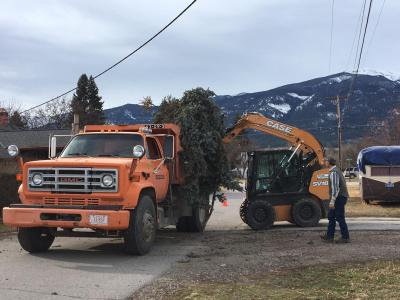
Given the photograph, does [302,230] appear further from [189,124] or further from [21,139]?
[21,139]

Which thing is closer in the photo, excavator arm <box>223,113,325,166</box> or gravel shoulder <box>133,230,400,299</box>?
gravel shoulder <box>133,230,400,299</box>

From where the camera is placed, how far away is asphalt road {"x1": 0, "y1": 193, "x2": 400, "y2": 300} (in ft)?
25.2

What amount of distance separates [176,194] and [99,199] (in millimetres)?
3540

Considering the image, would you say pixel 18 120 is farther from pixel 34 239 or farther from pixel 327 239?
pixel 327 239

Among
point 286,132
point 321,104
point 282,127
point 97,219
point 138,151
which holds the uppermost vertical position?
point 321,104

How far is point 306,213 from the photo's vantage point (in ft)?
52.7

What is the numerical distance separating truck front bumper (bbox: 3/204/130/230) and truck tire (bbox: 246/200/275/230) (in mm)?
6587

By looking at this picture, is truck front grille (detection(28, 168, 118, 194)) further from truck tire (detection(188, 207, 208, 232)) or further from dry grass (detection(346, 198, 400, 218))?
dry grass (detection(346, 198, 400, 218))

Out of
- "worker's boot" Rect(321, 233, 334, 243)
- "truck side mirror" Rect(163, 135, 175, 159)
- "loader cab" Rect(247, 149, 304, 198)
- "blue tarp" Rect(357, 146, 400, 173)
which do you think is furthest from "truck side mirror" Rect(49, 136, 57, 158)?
"blue tarp" Rect(357, 146, 400, 173)

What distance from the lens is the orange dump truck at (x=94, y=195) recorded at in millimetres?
9938

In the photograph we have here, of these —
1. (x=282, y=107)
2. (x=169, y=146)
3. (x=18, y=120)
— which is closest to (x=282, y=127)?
(x=169, y=146)

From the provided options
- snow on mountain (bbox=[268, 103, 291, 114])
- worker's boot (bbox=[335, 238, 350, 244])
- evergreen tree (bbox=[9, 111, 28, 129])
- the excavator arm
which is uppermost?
snow on mountain (bbox=[268, 103, 291, 114])

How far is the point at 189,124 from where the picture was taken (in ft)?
44.3

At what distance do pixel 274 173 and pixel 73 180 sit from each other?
7.71m
